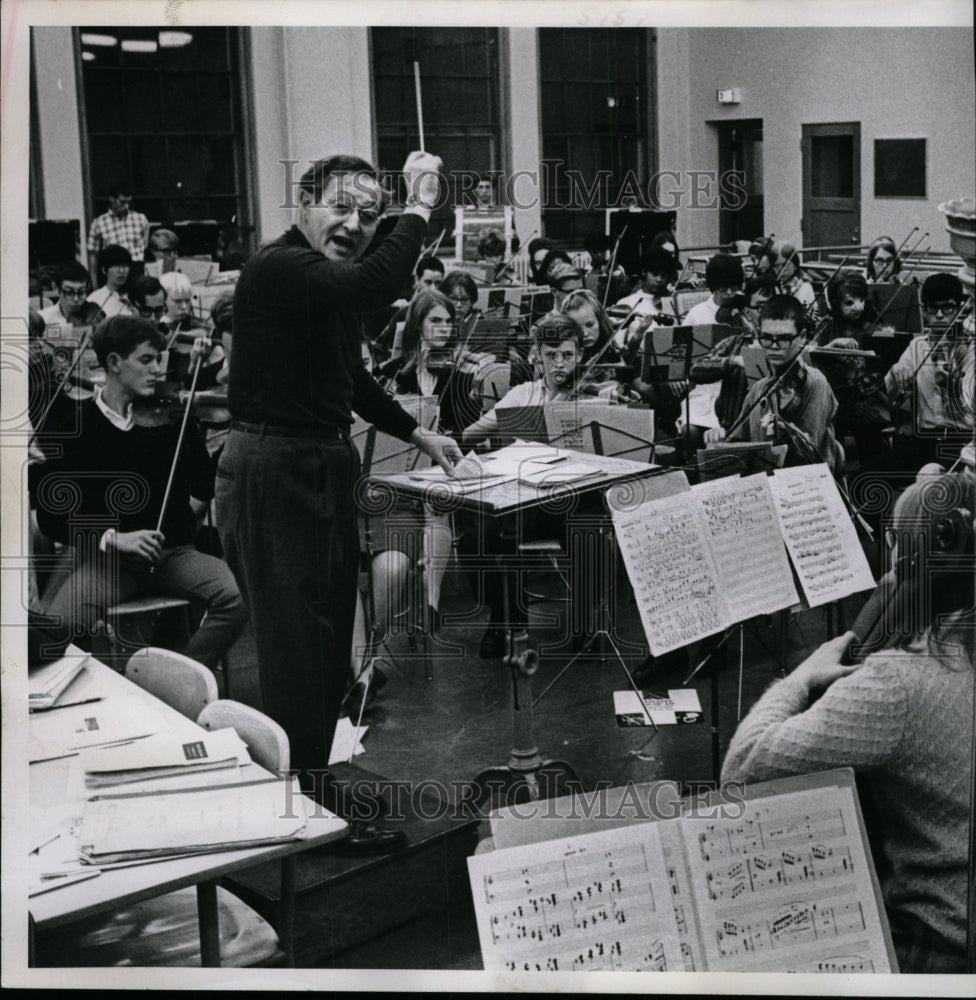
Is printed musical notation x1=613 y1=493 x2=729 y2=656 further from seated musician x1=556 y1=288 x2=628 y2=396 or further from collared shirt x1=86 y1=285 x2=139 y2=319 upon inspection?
collared shirt x1=86 y1=285 x2=139 y2=319

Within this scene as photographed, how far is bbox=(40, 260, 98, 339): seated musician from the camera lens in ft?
12.7

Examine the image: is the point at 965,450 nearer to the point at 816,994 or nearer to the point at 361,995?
the point at 816,994

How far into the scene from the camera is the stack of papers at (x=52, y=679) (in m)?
3.95

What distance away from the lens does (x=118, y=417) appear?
12.9 ft

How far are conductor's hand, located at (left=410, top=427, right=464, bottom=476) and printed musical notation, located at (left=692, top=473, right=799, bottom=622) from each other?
656 millimetres

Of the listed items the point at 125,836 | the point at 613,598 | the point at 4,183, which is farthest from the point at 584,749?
the point at 4,183

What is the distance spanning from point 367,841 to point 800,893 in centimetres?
116

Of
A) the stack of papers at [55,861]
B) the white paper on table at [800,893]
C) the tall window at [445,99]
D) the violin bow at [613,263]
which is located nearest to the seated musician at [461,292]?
the tall window at [445,99]

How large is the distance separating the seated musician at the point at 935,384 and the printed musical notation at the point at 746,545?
372mm

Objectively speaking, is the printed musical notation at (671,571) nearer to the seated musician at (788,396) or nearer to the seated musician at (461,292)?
the seated musician at (788,396)

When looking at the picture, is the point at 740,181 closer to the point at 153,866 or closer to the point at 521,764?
the point at 521,764

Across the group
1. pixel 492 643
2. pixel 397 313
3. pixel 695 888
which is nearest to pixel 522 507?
pixel 492 643

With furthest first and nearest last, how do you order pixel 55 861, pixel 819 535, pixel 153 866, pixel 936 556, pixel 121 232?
1. pixel 819 535
2. pixel 936 556
3. pixel 121 232
4. pixel 55 861
5. pixel 153 866

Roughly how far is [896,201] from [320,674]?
199 cm
